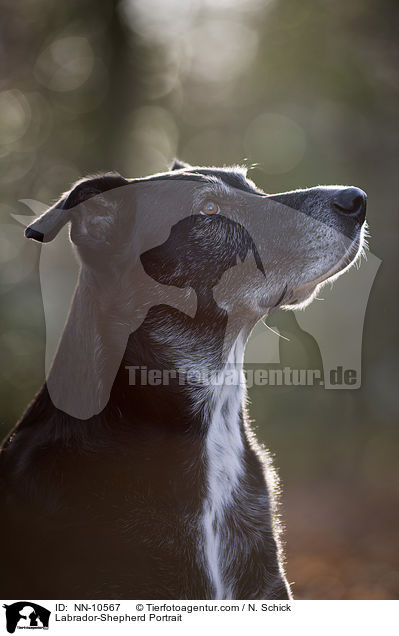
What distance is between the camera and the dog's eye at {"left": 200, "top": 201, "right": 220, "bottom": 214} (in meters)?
2.85

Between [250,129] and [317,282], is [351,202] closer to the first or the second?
[317,282]

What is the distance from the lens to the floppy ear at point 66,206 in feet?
7.95

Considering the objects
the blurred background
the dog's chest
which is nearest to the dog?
the dog's chest

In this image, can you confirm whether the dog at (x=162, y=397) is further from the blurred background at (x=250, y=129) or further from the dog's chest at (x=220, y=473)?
the blurred background at (x=250, y=129)

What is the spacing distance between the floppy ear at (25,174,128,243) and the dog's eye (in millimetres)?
431

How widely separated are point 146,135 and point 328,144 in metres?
1.95

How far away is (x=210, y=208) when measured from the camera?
2.87 m

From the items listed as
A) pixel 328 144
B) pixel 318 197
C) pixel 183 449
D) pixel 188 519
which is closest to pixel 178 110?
pixel 328 144

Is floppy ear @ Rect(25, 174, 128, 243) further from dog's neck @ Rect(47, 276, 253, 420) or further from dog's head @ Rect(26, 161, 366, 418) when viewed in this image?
dog's neck @ Rect(47, 276, 253, 420)
